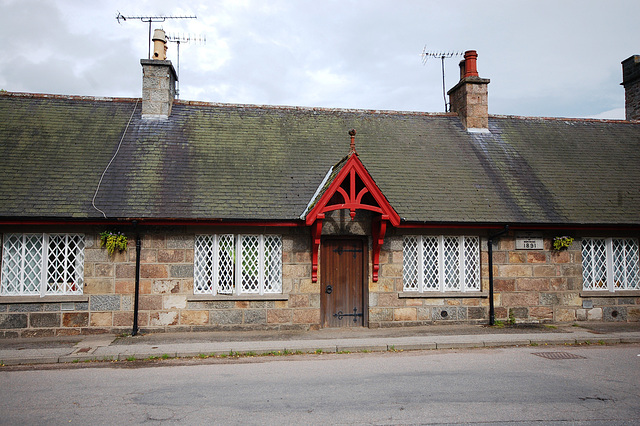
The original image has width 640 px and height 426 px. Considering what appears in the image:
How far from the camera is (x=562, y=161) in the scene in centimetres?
1465

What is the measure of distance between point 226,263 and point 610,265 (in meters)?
9.94

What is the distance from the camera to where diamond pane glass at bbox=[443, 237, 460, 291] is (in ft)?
39.8

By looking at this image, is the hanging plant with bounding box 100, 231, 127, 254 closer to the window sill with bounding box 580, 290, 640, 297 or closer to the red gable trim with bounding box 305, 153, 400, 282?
the red gable trim with bounding box 305, 153, 400, 282

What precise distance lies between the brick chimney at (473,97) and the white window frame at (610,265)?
5.07 meters

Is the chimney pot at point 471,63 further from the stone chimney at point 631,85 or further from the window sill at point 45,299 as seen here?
the window sill at point 45,299

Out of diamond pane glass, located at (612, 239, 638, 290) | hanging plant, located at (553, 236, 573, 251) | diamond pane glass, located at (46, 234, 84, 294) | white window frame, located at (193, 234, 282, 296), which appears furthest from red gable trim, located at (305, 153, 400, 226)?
diamond pane glass, located at (612, 239, 638, 290)

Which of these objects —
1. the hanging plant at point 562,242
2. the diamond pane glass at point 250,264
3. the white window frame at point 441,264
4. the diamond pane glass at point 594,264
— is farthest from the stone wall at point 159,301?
the diamond pane glass at point 594,264

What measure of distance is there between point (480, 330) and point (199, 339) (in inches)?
251

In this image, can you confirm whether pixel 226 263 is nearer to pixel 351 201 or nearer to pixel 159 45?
pixel 351 201

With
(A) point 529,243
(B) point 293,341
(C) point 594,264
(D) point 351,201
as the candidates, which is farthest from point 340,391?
(C) point 594,264

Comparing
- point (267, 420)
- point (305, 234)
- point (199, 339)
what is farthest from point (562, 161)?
point (267, 420)

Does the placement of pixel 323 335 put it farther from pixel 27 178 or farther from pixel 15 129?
pixel 15 129

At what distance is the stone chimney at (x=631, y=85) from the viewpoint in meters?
17.5

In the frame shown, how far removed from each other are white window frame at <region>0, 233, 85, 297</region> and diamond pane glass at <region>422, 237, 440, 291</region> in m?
8.06
